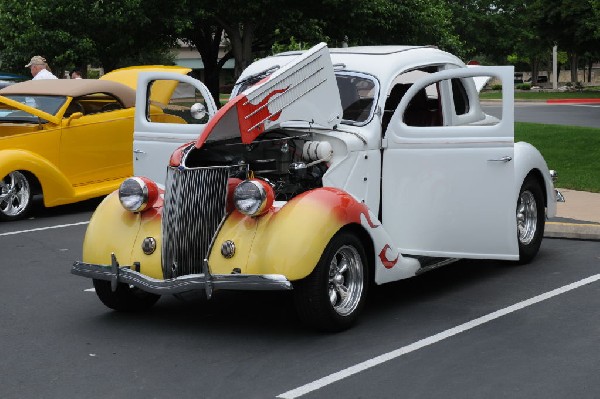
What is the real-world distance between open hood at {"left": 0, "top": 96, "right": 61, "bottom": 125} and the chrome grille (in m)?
6.34

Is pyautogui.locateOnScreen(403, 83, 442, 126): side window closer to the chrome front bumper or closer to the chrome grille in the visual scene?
the chrome grille

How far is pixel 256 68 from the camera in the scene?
9.42 metres

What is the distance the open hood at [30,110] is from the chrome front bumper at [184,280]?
5.95 m

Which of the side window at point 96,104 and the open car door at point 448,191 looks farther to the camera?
the side window at point 96,104

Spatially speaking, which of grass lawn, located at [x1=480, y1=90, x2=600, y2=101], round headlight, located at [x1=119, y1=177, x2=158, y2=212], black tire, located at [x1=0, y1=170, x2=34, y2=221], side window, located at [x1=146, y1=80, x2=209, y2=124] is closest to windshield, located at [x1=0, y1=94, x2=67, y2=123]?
black tire, located at [x1=0, y1=170, x2=34, y2=221]

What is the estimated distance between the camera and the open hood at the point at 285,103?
284 inches

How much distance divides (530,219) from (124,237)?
390 cm

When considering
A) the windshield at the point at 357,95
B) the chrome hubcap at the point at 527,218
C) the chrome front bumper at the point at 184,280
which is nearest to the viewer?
the chrome front bumper at the point at 184,280

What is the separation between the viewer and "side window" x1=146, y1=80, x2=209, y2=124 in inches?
362

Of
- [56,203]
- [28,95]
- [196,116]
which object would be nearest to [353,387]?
[196,116]

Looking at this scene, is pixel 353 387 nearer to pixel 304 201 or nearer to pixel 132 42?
pixel 304 201

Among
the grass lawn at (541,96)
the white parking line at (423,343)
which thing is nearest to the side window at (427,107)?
the white parking line at (423,343)

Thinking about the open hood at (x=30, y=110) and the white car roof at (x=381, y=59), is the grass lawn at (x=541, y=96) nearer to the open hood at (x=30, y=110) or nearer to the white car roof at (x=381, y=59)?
the open hood at (x=30, y=110)

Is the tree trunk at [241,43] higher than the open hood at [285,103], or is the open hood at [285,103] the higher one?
the tree trunk at [241,43]
